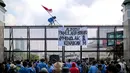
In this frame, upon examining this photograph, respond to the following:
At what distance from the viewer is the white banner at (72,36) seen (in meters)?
25.2

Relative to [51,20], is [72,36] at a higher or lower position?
lower

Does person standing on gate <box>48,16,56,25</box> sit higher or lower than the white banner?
higher

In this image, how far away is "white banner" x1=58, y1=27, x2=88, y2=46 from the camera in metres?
25.2

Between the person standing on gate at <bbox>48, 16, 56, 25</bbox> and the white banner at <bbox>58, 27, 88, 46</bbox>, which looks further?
the person standing on gate at <bbox>48, 16, 56, 25</bbox>

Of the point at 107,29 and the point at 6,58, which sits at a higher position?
the point at 107,29

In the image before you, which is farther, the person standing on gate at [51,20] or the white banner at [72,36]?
the person standing on gate at [51,20]

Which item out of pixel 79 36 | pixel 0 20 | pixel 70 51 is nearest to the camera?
pixel 0 20

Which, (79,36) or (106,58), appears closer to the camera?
(79,36)

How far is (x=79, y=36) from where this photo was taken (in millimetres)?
25281

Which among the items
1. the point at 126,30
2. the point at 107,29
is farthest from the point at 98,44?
the point at 126,30

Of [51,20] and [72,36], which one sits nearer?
[72,36]

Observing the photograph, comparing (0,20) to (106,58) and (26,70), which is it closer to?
(26,70)

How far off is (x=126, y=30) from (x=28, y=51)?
30.8ft

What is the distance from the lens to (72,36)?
83.3 feet
